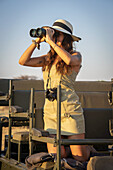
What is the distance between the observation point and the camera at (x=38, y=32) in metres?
1.98

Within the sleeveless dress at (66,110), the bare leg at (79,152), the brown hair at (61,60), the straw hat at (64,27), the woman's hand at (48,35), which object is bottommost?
the bare leg at (79,152)

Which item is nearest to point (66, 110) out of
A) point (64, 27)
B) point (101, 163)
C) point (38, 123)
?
point (101, 163)

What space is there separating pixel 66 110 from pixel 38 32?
63 cm

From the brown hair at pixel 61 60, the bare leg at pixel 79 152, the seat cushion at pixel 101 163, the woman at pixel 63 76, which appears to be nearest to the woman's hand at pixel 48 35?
the woman at pixel 63 76

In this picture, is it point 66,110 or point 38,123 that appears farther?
point 38,123

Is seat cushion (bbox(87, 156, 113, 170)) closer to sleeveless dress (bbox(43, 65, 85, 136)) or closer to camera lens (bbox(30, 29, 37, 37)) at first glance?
sleeveless dress (bbox(43, 65, 85, 136))

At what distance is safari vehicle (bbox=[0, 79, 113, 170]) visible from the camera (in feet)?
5.39

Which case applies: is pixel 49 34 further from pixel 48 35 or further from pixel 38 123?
pixel 38 123

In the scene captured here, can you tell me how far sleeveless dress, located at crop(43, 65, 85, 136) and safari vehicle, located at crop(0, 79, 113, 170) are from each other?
15 cm

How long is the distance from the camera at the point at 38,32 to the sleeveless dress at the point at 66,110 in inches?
10.5

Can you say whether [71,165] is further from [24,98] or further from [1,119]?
[24,98]

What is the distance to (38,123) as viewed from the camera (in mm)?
3299

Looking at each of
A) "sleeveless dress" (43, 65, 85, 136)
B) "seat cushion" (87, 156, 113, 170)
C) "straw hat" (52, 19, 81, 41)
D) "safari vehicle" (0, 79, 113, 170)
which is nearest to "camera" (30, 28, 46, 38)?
"straw hat" (52, 19, 81, 41)

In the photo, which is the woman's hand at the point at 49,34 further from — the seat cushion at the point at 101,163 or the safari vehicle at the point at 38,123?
the seat cushion at the point at 101,163
